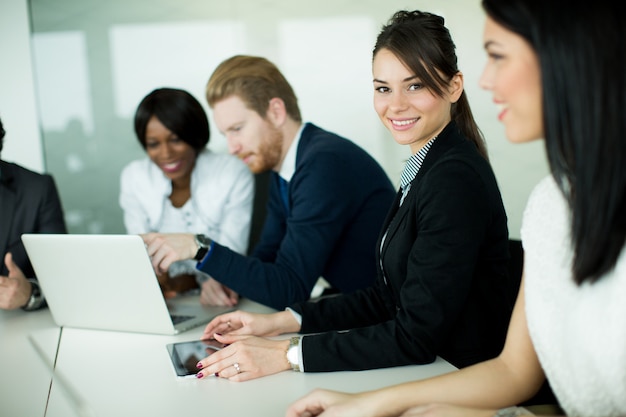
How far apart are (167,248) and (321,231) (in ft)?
1.46

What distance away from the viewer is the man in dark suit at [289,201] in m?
1.91

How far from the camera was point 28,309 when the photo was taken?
2.13m

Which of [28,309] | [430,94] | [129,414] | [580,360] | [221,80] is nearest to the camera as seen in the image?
[580,360]

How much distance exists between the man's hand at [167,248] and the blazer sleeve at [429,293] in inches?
22.1

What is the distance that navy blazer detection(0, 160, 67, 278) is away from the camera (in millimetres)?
2365

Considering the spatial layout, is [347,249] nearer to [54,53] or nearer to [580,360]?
[580,360]

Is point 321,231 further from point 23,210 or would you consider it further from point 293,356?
point 23,210

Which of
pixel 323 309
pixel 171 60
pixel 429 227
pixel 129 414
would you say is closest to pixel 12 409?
pixel 129 414

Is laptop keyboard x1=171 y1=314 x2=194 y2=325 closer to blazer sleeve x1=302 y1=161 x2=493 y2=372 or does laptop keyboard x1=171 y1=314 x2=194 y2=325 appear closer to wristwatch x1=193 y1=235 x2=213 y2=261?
wristwatch x1=193 y1=235 x2=213 y2=261

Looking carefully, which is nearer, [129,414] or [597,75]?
[597,75]

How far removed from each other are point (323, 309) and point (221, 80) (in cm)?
94

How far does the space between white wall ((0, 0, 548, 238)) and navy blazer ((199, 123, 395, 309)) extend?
162cm

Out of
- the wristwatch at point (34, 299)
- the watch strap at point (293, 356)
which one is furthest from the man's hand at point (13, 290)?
the watch strap at point (293, 356)

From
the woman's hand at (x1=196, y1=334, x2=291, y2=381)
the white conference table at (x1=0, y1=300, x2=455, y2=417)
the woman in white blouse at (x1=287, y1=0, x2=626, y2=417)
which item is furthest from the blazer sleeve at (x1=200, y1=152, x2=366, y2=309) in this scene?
the woman in white blouse at (x1=287, y1=0, x2=626, y2=417)
